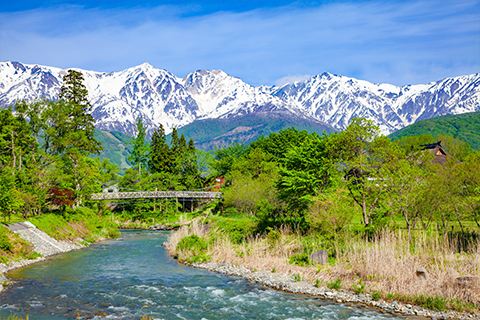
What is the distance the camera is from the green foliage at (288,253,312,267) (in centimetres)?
2668

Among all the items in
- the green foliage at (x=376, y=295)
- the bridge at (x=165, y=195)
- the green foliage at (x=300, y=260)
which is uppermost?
the bridge at (x=165, y=195)

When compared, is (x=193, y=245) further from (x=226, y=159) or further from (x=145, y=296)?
(x=226, y=159)

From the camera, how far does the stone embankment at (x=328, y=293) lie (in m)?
17.4

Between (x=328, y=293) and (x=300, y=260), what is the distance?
6.51 m

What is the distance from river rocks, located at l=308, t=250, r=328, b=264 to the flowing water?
5.15 metres

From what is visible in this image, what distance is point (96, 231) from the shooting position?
51.5 meters

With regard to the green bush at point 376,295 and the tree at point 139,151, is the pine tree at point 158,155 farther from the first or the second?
the green bush at point 376,295

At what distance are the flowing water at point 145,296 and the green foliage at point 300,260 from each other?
4237 mm

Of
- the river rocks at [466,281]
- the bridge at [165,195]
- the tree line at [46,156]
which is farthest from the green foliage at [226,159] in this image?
the river rocks at [466,281]

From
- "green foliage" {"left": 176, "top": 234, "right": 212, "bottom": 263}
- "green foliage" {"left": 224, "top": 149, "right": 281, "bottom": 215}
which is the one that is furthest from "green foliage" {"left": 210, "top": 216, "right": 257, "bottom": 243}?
"green foliage" {"left": 176, "top": 234, "right": 212, "bottom": 263}

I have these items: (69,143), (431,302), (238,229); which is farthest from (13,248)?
(69,143)

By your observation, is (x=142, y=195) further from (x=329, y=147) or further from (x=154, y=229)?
(x=329, y=147)

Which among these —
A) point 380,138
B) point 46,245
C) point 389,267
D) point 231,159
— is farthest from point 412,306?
point 231,159

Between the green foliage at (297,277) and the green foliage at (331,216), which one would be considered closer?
the green foliage at (297,277)
